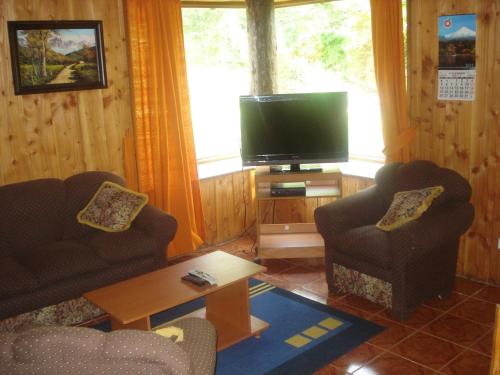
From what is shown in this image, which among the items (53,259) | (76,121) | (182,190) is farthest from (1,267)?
(182,190)

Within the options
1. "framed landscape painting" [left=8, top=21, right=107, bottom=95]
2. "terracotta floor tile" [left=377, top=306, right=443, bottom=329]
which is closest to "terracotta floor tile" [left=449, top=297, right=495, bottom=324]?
"terracotta floor tile" [left=377, top=306, right=443, bottom=329]

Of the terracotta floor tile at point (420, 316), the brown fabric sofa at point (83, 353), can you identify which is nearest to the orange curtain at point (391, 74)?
the terracotta floor tile at point (420, 316)

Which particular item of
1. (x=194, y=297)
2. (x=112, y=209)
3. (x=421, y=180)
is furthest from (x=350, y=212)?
(x=112, y=209)

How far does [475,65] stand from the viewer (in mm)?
4367

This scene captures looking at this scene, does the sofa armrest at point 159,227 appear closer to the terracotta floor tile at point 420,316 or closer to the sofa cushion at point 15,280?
the sofa cushion at point 15,280

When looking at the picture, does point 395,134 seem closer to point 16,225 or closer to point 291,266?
point 291,266

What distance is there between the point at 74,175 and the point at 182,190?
38.6 inches

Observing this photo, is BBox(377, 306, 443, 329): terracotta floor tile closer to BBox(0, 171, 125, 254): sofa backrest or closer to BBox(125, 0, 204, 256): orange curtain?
BBox(125, 0, 204, 256): orange curtain

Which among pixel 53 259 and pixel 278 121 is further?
pixel 278 121

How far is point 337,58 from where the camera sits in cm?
563

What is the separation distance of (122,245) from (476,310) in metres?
2.57

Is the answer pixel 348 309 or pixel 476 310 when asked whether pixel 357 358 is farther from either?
pixel 476 310

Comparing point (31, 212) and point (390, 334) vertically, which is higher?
point (31, 212)

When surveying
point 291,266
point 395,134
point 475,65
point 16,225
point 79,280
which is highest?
point 475,65
